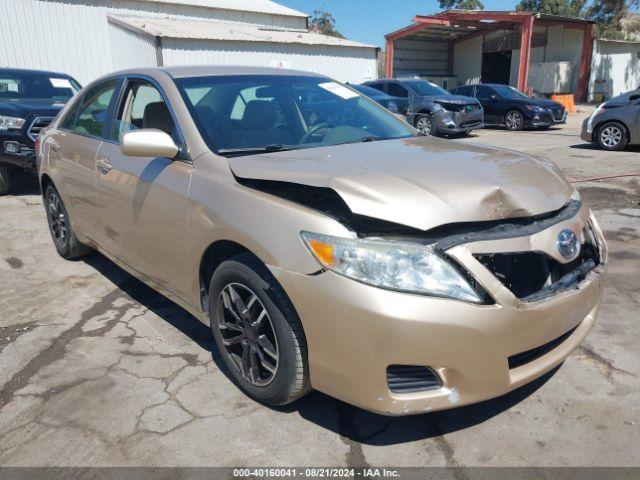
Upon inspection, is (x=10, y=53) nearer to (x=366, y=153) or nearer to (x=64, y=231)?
(x=64, y=231)

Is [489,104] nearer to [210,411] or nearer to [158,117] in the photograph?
[158,117]

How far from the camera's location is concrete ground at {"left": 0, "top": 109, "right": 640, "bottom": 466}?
238cm

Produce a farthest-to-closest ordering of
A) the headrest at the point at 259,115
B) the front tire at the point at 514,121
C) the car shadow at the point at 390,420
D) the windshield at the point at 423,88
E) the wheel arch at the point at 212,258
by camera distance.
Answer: the front tire at the point at 514,121, the windshield at the point at 423,88, the headrest at the point at 259,115, the wheel arch at the point at 212,258, the car shadow at the point at 390,420

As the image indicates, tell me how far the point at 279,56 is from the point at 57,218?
16.5 m

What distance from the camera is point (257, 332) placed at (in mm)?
2594

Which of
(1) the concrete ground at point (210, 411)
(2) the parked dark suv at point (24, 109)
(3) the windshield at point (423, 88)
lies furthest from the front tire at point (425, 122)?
(1) the concrete ground at point (210, 411)

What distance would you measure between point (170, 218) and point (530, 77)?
96.6ft

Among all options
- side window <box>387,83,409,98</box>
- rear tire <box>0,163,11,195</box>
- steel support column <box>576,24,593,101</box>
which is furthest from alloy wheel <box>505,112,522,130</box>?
rear tire <box>0,163,11,195</box>

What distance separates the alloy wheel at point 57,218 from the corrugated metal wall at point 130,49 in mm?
13346

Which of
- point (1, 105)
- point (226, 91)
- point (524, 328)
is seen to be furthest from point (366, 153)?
point (1, 105)

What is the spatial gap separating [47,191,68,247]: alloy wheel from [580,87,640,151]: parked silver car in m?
10.4

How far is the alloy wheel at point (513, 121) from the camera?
16391mm

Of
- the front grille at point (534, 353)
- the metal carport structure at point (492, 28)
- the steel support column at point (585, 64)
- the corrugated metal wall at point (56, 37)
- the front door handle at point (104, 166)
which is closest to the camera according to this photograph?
the front grille at point (534, 353)

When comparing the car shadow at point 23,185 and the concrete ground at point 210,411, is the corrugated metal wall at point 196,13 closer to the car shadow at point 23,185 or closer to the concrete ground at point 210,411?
the car shadow at point 23,185
